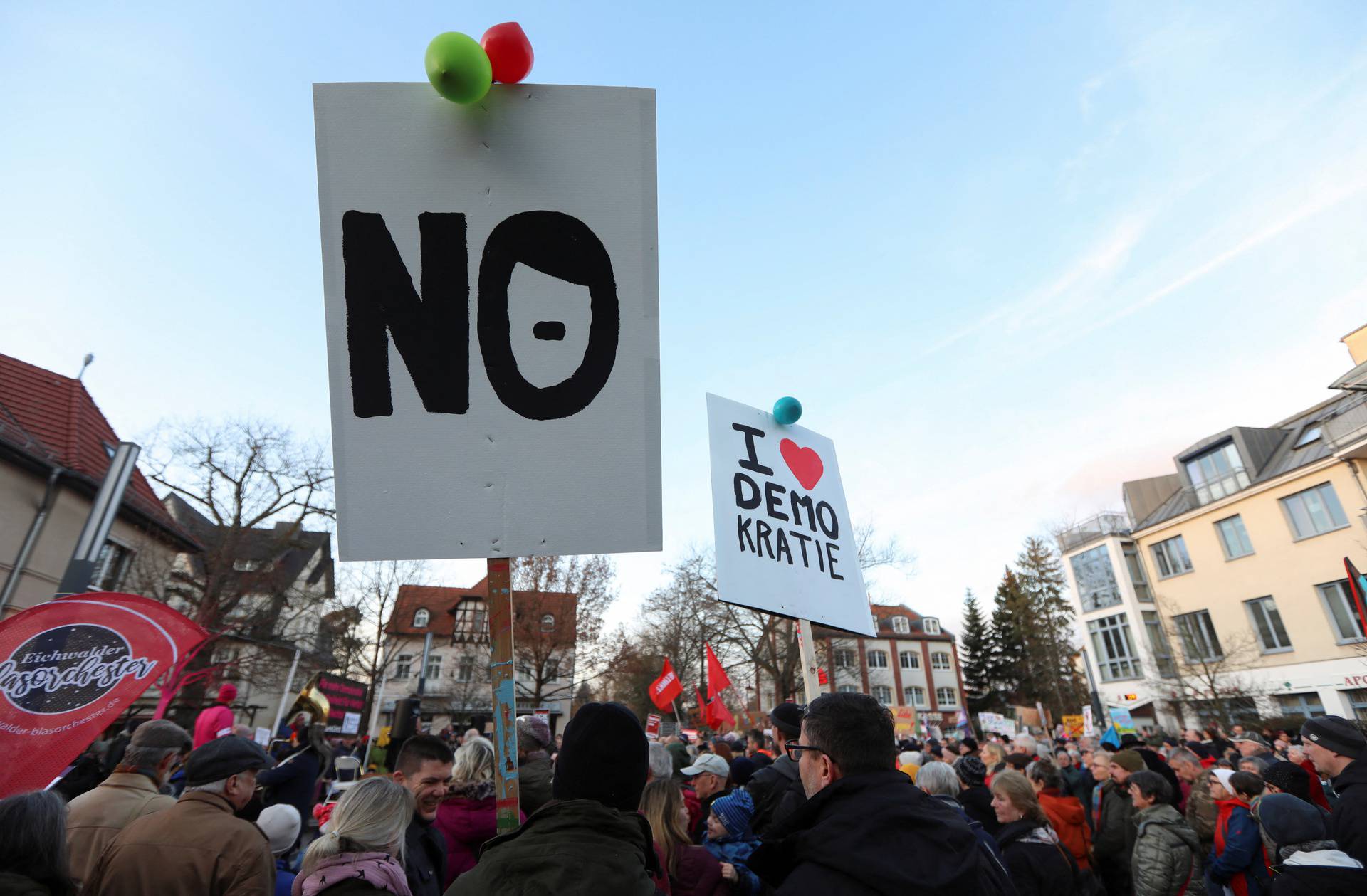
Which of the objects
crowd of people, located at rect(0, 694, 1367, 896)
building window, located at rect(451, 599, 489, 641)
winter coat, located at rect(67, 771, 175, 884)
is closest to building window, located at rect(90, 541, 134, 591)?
crowd of people, located at rect(0, 694, 1367, 896)

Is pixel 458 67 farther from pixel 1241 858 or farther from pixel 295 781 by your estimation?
pixel 1241 858

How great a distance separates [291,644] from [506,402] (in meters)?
28.7

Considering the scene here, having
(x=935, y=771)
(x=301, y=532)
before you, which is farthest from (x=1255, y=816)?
(x=301, y=532)

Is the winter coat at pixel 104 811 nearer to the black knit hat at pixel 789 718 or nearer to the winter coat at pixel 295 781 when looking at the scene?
the winter coat at pixel 295 781

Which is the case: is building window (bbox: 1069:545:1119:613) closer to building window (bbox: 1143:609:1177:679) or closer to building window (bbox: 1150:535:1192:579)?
building window (bbox: 1143:609:1177:679)

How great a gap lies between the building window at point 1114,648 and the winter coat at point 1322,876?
3669 centimetres

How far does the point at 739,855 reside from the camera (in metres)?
3.08

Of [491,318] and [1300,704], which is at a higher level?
[491,318]

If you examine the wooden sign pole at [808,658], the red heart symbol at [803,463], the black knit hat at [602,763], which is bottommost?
the black knit hat at [602,763]

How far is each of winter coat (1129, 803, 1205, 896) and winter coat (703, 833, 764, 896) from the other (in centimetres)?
317

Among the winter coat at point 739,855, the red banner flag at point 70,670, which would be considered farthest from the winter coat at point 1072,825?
the red banner flag at point 70,670

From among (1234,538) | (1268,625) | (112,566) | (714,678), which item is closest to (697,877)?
(714,678)

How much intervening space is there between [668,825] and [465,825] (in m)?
1.32

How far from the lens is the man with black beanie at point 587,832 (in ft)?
4.77
